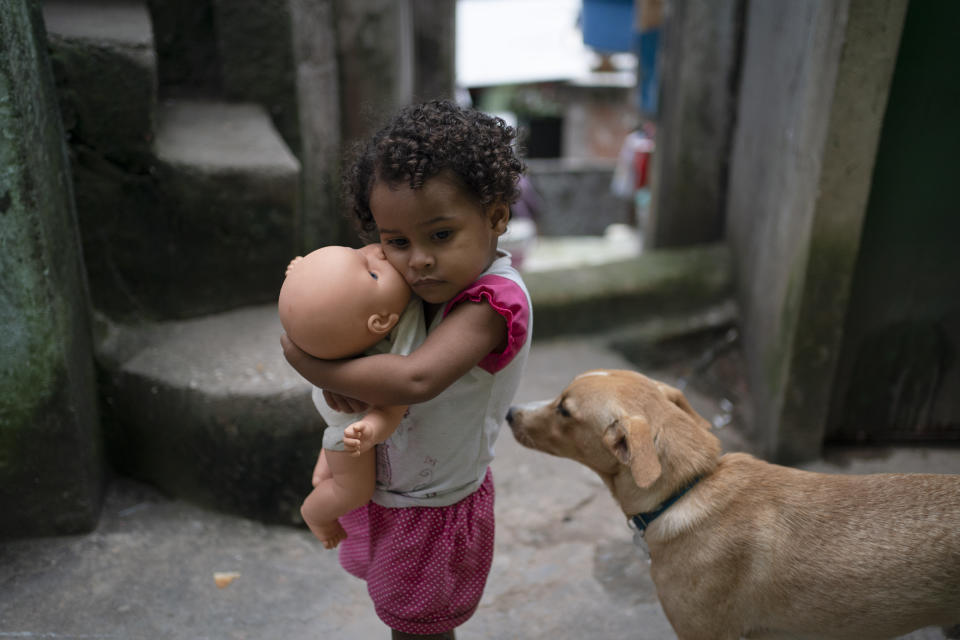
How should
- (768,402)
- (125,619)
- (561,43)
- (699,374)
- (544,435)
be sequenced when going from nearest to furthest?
(544,435)
(125,619)
(768,402)
(699,374)
(561,43)

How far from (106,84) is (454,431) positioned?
7.77 ft

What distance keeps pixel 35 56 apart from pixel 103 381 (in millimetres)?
1333

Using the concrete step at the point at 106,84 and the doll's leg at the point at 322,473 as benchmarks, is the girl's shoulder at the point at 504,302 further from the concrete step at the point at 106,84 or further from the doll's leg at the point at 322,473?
the concrete step at the point at 106,84

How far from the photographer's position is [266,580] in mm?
2875

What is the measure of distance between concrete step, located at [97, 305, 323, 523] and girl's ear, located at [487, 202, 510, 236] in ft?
4.79

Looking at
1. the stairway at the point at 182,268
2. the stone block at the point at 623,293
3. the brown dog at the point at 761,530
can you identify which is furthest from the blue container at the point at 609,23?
the brown dog at the point at 761,530

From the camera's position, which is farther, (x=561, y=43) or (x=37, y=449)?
(x=561, y=43)

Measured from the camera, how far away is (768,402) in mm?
3988

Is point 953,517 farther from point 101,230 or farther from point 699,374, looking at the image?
point 101,230

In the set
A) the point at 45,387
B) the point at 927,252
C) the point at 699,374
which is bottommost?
the point at 699,374

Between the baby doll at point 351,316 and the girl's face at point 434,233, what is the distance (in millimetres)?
54

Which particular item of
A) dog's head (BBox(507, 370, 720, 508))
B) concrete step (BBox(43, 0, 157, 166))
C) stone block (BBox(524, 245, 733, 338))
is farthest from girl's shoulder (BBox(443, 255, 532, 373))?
stone block (BBox(524, 245, 733, 338))

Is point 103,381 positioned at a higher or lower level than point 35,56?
lower

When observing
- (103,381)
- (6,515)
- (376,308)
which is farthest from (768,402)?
(6,515)
